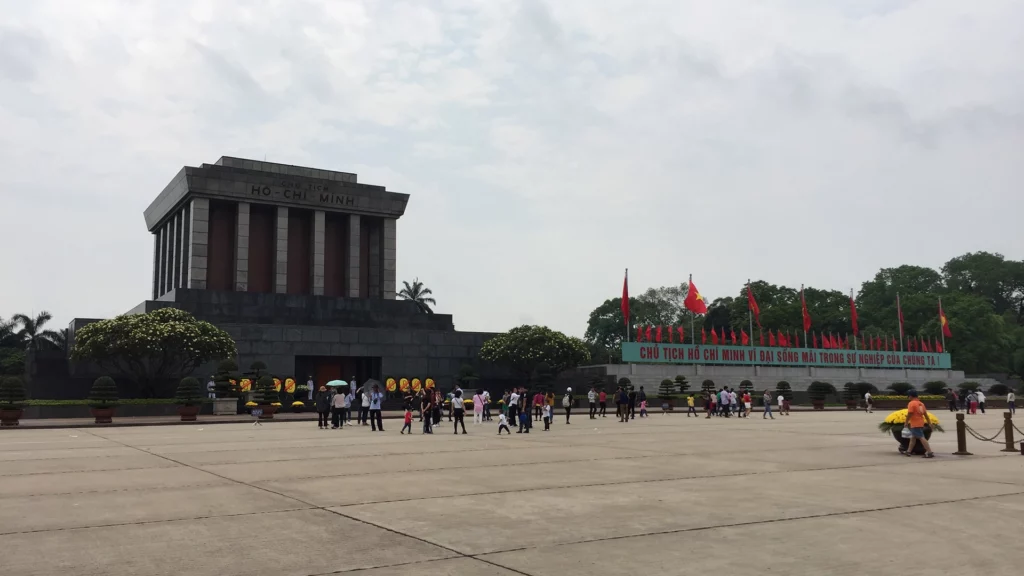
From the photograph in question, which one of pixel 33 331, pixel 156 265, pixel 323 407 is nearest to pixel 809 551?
pixel 323 407

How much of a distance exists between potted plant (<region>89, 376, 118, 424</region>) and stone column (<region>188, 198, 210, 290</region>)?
23.8 meters

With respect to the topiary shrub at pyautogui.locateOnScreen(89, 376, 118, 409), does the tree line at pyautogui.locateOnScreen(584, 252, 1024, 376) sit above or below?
above

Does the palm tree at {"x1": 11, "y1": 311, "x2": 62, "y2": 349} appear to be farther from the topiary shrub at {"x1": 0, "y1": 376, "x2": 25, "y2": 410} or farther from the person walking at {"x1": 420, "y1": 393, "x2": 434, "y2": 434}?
the person walking at {"x1": 420, "y1": 393, "x2": 434, "y2": 434}

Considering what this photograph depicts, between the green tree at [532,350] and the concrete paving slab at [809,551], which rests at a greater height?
the green tree at [532,350]

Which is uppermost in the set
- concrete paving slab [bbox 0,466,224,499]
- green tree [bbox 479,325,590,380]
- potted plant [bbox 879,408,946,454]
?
green tree [bbox 479,325,590,380]

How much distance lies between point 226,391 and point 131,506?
3379 cm

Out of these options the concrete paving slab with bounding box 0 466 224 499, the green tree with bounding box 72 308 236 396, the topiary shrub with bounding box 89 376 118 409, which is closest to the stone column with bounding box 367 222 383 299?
the green tree with bounding box 72 308 236 396

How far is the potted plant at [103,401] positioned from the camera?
35.3 meters

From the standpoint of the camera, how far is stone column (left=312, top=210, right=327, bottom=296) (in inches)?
2488

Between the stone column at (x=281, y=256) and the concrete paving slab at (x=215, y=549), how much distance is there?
54.2m

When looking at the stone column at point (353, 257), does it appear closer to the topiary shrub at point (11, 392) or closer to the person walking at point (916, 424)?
the topiary shrub at point (11, 392)

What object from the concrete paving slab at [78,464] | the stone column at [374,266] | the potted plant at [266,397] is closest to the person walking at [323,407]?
the potted plant at [266,397]

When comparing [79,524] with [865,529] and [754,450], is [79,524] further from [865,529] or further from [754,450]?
[754,450]

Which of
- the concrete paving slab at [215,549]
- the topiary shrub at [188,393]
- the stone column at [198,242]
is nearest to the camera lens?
the concrete paving slab at [215,549]
